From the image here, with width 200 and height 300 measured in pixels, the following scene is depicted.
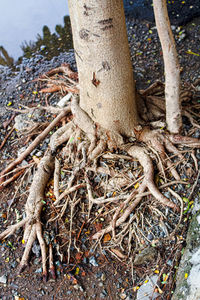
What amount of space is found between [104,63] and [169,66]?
54cm

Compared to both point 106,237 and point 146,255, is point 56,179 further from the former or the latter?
point 146,255

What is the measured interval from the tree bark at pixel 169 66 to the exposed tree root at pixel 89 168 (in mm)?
179

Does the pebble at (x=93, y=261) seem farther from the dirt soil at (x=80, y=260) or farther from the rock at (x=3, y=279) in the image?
the rock at (x=3, y=279)

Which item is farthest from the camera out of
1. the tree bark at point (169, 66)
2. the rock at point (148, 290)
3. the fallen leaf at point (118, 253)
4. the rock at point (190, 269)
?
the fallen leaf at point (118, 253)

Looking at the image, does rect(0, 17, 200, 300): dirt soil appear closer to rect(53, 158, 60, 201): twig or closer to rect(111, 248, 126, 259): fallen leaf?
rect(111, 248, 126, 259): fallen leaf

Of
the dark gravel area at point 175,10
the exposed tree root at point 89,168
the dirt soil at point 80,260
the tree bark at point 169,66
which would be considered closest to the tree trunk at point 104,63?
the exposed tree root at point 89,168

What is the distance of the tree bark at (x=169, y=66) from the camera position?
7.48 ft

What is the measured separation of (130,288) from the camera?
2.56 m

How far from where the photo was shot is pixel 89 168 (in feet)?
9.99

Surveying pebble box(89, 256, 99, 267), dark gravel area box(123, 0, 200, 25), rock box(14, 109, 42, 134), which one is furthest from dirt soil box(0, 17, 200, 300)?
dark gravel area box(123, 0, 200, 25)

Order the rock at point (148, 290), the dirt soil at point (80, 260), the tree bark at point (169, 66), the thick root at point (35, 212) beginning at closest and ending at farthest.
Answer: the tree bark at point (169, 66) < the rock at point (148, 290) < the dirt soil at point (80, 260) < the thick root at point (35, 212)

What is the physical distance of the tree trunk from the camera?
8.12 ft

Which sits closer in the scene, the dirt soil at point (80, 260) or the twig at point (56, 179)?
the dirt soil at point (80, 260)

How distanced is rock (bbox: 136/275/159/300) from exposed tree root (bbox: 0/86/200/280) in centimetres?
37
